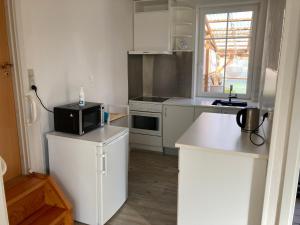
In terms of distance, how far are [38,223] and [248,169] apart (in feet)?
5.31

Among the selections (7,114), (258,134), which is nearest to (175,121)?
(258,134)

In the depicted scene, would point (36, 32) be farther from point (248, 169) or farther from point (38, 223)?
point (248, 169)

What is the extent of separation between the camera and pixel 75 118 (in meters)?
2.23

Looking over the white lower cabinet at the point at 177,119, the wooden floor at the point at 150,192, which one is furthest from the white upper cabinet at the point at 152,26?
the wooden floor at the point at 150,192

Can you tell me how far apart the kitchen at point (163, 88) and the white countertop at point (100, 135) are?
2 cm

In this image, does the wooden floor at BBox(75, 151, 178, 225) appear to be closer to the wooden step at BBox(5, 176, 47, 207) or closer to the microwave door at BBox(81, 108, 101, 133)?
the wooden step at BBox(5, 176, 47, 207)

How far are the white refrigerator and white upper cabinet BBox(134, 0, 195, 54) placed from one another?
6.57 ft

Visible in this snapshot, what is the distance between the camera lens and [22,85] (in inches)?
82.6

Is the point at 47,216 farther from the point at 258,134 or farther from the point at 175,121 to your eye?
the point at 175,121

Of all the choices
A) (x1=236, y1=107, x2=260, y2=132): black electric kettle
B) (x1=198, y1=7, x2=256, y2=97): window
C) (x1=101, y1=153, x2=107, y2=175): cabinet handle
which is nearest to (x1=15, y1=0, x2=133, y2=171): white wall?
(x1=101, y1=153, x2=107, y2=175): cabinet handle

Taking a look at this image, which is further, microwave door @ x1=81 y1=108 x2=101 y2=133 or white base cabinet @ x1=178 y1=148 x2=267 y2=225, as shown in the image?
microwave door @ x1=81 y1=108 x2=101 y2=133

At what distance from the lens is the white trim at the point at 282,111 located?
1335mm

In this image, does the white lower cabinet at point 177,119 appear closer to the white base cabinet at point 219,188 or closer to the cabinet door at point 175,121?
the cabinet door at point 175,121

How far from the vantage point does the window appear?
12.7ft
